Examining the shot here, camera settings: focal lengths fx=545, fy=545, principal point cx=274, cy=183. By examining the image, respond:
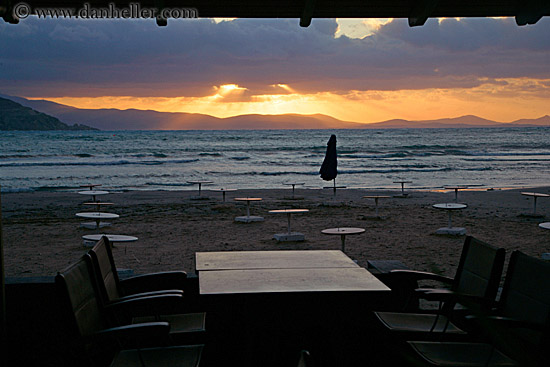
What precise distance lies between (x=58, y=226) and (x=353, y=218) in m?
5.65

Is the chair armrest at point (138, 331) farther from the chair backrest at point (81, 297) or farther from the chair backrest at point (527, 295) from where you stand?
the chair backrest at point (527, 295)

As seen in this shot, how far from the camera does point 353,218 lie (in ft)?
35.8

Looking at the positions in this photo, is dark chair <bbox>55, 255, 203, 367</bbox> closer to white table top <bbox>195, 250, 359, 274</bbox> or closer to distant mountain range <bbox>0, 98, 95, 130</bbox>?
white table top <bbox>195, 250, 359, 274</bbox>

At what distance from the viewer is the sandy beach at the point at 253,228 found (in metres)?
7.37

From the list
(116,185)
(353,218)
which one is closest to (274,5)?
(353,218)

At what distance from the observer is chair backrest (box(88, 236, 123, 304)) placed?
274 cm

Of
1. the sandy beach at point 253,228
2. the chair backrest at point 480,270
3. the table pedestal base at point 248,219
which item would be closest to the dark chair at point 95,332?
the chair backrest at point 480,270

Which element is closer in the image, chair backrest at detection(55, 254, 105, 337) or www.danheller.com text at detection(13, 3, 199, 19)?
chair backrest at detection(55, 254, 105, 337)

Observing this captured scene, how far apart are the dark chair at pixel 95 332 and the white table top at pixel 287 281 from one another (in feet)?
1.04

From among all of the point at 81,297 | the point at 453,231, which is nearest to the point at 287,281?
the point at 81,297

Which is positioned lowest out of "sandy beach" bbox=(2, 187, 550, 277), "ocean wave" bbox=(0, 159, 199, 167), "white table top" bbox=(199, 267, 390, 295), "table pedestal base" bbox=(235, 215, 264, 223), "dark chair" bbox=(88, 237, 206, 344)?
"ocean wave" bbox=(0, 159, 199, 167)

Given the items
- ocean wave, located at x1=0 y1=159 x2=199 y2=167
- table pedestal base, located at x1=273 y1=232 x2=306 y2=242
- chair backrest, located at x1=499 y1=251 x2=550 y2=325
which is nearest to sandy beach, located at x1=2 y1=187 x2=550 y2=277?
table pedestal base, located at x1=273 y1=232 x2=306 y2=242

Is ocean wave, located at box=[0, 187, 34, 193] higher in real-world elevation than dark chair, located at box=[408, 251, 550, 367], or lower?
lower

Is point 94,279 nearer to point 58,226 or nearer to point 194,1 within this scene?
point 194,1
